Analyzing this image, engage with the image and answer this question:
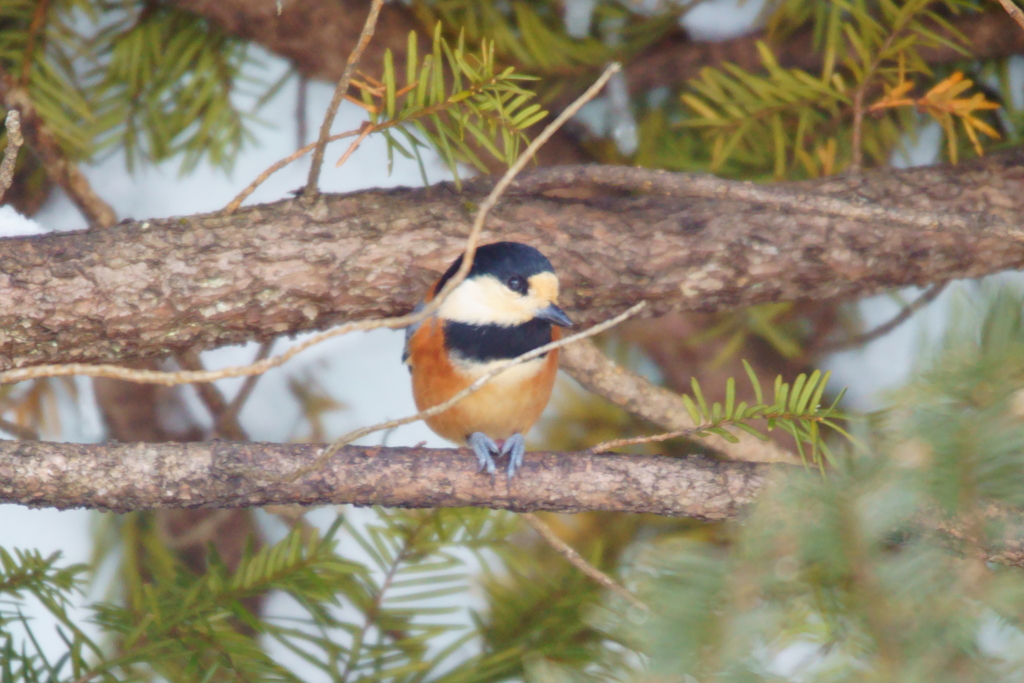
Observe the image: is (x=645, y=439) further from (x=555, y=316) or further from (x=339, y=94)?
(x=339, y=94)

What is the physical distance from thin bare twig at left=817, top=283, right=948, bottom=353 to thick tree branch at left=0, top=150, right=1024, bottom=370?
0.12 meters

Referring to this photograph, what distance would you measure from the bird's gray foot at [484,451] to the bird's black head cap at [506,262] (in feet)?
0.70

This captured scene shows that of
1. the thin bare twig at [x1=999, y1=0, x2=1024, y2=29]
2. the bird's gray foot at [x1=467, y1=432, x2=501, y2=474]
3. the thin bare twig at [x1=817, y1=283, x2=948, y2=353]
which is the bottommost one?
the thin bare twig at [x1=817, y1=283, x2=948, y2=353]

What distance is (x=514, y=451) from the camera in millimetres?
1049

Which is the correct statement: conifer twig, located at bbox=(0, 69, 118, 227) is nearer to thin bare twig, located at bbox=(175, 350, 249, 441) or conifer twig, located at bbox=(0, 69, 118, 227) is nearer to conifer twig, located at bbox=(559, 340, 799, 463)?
thin bare twig, located at bbox=(175, 350, 249, 441)

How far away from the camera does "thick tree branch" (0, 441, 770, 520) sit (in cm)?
84

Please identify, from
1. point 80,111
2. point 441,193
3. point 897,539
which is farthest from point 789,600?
point 80,111

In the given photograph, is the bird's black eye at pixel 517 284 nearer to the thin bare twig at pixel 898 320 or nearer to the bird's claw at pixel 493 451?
the bird's claw at pixel 493 451

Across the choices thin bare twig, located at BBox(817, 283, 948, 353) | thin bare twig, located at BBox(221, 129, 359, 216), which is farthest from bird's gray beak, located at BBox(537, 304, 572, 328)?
thin bare twig, located at BBox(817, 283, 948, 353)

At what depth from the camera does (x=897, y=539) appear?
772 mm

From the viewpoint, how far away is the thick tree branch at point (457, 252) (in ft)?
3.37

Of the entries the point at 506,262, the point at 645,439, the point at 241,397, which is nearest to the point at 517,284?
the point at 506,262

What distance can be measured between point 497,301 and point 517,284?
0.07 m

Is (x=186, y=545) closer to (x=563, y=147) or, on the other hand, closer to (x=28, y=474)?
(x=28, y=474)
